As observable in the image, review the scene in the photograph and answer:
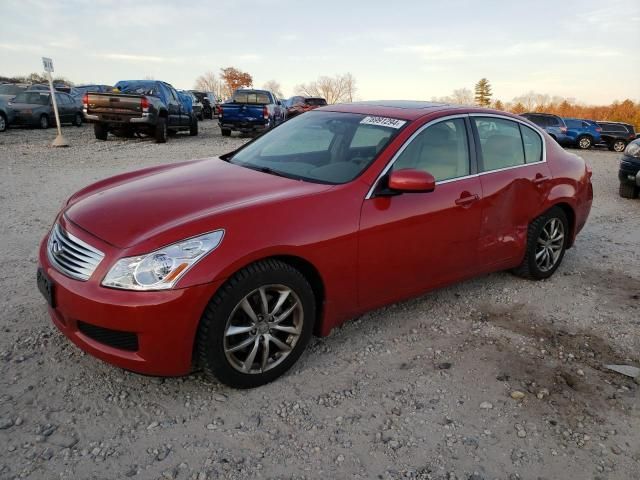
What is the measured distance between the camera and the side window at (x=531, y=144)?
173 inches

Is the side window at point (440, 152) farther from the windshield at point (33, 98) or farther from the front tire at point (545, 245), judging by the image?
the windshield at point (33, 98)

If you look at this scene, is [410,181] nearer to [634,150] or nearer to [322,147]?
[322,147]

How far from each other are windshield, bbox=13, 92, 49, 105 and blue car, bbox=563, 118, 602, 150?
73.6 feet

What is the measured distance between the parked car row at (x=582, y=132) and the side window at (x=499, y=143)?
20334 millimetres

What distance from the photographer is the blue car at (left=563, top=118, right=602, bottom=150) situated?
23328 millimetres

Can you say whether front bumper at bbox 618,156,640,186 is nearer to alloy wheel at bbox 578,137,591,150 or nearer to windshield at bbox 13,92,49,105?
alloy wheel at bbox 578,137,591,150

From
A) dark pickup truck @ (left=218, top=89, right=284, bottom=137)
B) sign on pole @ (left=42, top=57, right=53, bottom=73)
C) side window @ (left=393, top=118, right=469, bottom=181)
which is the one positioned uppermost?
sign on pole @ (left=42, top=57, right=53, bottom=73)

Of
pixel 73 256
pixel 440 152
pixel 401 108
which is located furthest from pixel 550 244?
pixel 73 256

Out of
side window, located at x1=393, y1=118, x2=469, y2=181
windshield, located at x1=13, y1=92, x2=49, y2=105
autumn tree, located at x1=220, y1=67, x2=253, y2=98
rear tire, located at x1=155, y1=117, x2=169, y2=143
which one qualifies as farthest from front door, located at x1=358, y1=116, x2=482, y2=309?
autumn tree, located at x1=220, y1=67, x2=253, y2=98

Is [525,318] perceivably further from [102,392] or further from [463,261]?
[102,392]

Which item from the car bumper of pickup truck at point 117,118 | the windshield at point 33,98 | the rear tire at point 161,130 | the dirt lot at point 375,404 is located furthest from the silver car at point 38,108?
the dirt lot at point 375,404

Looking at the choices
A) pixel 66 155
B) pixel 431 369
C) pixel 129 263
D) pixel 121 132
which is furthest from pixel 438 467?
pixel 121 132

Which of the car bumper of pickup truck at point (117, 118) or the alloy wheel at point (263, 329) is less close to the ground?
the car bumper of pickup truck at point (117, 118)

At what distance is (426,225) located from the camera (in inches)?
135
